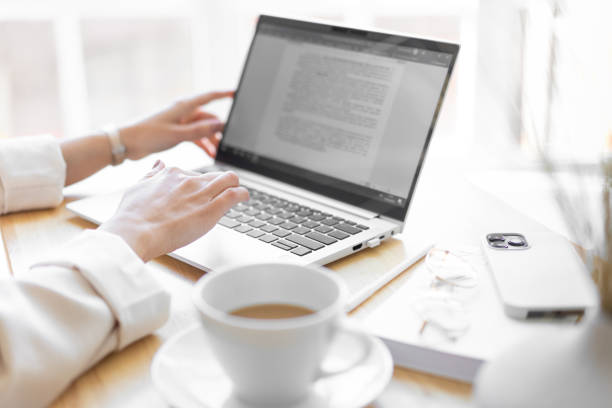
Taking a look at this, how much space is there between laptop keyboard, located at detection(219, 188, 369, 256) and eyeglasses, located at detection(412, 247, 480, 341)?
0.13m

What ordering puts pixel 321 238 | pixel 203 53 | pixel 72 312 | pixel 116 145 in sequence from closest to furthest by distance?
1. pixel 72 312
2. pixel 321 238
3. pixel 116 145
4. pixel 203 53

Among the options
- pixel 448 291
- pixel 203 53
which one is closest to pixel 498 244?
pixel 448 291

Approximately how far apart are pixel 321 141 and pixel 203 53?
3.98ft

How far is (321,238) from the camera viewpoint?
771 mm

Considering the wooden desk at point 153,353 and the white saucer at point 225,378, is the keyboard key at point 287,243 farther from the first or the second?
the white saucer at point 225,378

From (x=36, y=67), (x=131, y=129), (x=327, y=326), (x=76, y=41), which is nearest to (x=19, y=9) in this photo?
(x=76, y=41)

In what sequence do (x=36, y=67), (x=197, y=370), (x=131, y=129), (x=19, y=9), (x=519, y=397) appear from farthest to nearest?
(x=36, y=67) < (x=19, y=9) < (x=131, y=129) < (x=197, y=370) < (x=519, y=397)

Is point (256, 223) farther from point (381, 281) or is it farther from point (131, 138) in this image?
point (131, 138)

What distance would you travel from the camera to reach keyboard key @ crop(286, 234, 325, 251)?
2.46ft

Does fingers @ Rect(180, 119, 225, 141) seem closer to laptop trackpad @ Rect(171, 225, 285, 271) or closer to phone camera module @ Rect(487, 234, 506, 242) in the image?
laptop trackpad @ Rect(171, 225, 285, 271)

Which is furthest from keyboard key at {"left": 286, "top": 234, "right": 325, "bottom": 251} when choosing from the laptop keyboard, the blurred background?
the blurred background

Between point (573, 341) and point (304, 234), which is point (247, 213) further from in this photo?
point (573, 341)

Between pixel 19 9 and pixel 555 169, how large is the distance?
→ 1.91 metres

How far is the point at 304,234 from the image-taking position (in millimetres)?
786
